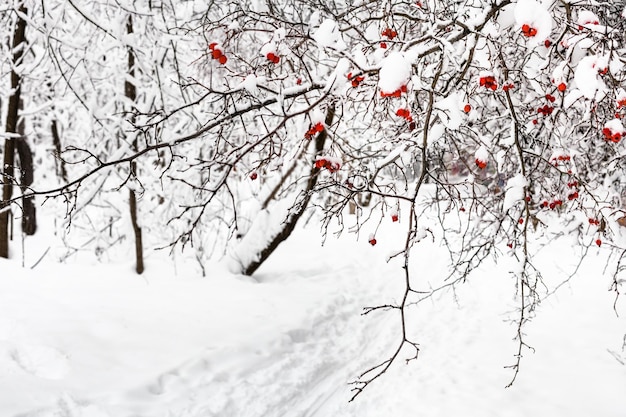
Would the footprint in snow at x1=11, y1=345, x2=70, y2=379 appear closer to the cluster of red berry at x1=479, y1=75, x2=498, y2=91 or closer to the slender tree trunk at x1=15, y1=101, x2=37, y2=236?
the cluster of red berry at x1=479, y1=75, x2=498, y2=91

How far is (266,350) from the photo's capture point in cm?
499

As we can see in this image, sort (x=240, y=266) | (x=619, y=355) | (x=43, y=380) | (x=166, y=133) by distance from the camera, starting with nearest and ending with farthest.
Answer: (x=43, y=380), (x=619, y=355), (x=166, y=133), (x=240, y=266)

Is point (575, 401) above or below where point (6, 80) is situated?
below

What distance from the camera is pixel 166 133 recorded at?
6293 millimetres

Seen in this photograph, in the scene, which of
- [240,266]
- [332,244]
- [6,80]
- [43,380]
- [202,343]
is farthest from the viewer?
[332,244]

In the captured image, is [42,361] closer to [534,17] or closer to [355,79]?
[355,79]

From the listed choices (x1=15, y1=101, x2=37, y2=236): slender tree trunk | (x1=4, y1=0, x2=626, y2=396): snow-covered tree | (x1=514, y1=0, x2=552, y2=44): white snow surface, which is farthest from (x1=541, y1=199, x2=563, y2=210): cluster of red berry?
(x1=15, y1=101, x2=37, y2=236): slender tree trunk

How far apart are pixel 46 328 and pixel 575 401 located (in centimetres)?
481

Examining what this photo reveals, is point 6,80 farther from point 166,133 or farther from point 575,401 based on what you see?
point 575,401

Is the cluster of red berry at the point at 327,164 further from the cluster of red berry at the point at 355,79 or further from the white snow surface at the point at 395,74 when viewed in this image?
the white snow surface at the point at 395,74

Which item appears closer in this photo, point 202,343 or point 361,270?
point 202,343

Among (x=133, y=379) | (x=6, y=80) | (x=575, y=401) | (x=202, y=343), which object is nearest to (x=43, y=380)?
(x=133, y=379)

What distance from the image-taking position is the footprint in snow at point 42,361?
3725 millimetres

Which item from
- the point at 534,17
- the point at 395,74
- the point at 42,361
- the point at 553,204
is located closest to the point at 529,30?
the point at 534,17
